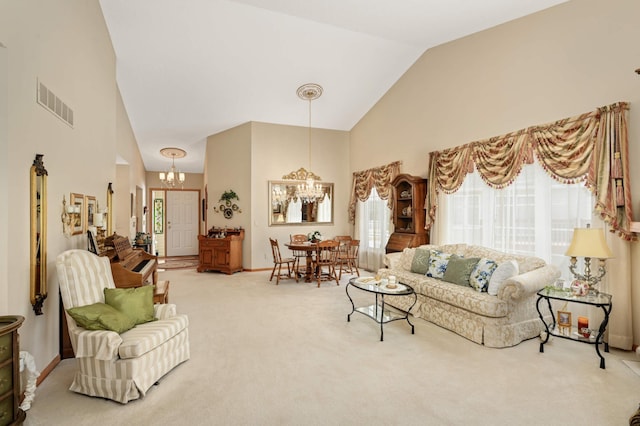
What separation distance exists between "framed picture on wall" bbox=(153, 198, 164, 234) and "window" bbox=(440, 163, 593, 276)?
351 inches

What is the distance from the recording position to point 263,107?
680 centimetres

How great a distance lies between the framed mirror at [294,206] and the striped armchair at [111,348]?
4751 mm

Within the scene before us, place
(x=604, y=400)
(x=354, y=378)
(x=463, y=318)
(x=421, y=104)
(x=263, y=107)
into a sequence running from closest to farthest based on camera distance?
(x=604, y=400)
(x=354, y=378)
(x=463, y=318)
(x=421, y=104)
(x=263, y=107)

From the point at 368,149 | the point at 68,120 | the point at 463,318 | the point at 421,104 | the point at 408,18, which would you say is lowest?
the point at 463,318

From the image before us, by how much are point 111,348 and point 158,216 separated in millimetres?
8935

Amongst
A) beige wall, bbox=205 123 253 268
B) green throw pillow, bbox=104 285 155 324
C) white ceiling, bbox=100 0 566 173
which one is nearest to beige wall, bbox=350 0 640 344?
white ceiling, bbox=100 0 566 173

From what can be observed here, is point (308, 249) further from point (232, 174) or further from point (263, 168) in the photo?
point (232, 174)

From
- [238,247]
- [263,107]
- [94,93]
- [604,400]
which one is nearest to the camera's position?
[604,400]

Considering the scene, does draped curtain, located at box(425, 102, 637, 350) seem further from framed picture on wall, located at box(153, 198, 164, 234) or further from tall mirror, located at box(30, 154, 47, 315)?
framed picture on wall, located at box(153, 198, 164, 234)

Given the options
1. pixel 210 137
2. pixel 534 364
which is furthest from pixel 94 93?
pixel 534 364

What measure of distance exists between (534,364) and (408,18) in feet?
14.0

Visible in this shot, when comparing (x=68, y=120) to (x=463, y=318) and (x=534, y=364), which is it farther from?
(x=534, y=364)

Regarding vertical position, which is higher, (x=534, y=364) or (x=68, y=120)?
(x=68, y=120)

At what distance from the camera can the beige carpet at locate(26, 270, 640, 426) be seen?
219 cm
